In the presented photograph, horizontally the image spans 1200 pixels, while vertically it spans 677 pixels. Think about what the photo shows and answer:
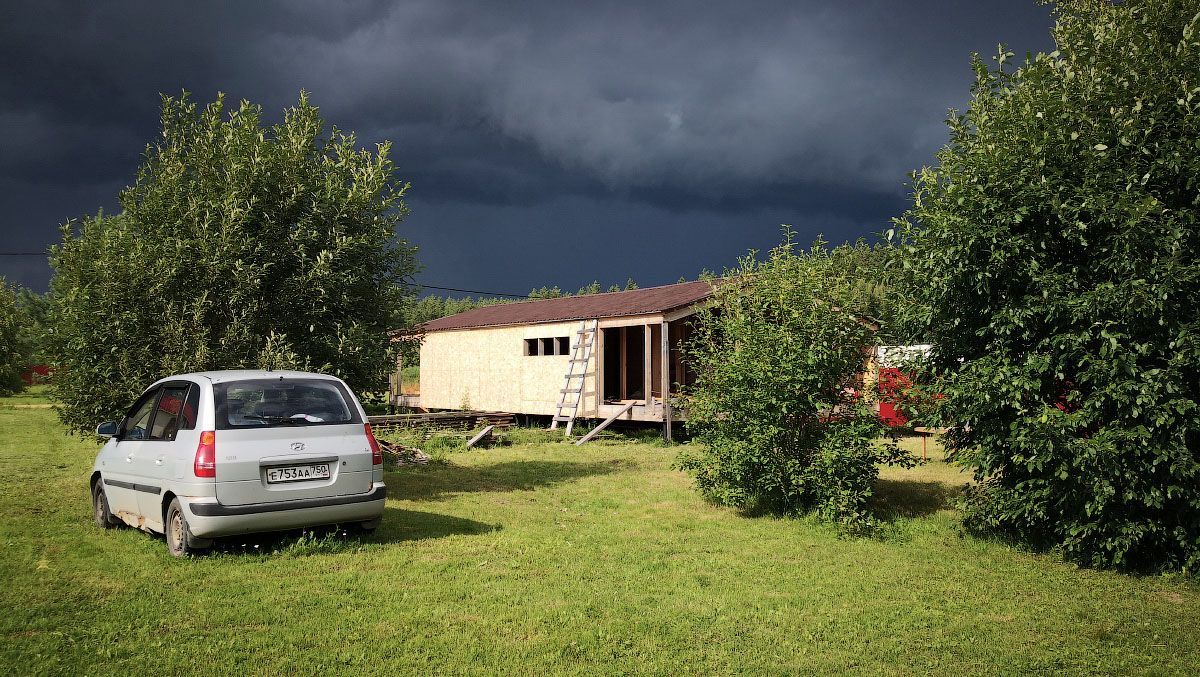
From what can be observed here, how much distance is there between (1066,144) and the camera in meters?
6.87

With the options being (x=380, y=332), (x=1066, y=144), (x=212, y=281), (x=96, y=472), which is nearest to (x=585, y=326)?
(x=380, y=332)

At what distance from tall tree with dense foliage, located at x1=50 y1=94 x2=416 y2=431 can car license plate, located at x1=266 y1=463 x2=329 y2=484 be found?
368cm

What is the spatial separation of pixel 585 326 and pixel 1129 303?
50.6 feet

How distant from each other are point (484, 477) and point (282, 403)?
638 cm

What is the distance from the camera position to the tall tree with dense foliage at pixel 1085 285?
6336 mm

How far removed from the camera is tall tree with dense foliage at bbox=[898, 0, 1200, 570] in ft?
20.8

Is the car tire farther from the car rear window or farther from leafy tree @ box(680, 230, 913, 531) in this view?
leafy tree @ box(680, 230, 913, 531)

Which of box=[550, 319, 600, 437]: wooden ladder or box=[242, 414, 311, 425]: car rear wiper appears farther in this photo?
box=[550, 319, 600, 437]: wooden ladder

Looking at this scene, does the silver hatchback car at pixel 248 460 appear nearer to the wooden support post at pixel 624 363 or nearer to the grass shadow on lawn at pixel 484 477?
the grass shadow on lawn at pixel 484 477

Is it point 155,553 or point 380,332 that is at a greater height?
point 380,332

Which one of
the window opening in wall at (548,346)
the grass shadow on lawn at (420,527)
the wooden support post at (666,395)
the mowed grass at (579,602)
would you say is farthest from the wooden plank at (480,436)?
the mowed grass at (579,602)

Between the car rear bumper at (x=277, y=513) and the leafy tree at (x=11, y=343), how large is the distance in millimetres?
36625

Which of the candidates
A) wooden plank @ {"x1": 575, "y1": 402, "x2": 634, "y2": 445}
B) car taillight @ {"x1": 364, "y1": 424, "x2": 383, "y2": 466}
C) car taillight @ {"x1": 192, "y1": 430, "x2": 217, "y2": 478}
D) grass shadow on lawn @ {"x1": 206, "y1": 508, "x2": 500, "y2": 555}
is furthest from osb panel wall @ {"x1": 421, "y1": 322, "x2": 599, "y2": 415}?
car taillight @ {"x1": 192, "y1": 430, "x2": 217, "y2": 478}

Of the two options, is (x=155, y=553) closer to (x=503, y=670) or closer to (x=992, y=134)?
(x=503, y=670)
